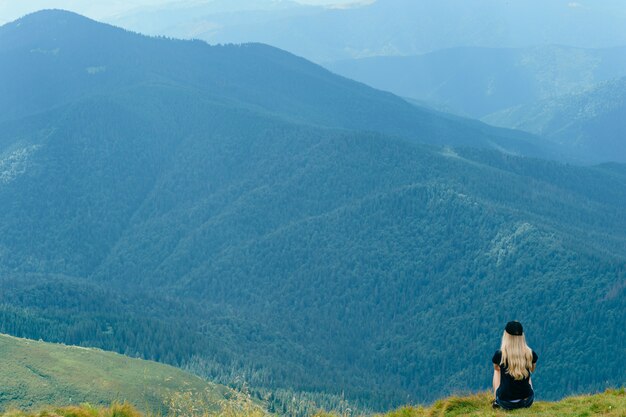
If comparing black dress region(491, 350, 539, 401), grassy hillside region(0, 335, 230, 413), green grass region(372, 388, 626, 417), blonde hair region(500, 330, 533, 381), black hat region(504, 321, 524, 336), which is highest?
black hat region(504, 321, 524, 336)

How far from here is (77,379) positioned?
92250 millimetres

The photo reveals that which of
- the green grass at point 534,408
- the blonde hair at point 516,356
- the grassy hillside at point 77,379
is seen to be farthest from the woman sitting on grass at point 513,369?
the grassy hillside at point 77,379

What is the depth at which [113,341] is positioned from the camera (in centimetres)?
16600

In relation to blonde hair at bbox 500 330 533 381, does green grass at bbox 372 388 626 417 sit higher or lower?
lower

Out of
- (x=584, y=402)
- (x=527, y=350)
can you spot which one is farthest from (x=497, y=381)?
(x=584, y=402)

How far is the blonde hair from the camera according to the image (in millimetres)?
37531

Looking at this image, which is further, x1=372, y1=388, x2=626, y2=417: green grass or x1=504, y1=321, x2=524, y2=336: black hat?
x1=372, y1=388, x2=626, y2=417: green grass

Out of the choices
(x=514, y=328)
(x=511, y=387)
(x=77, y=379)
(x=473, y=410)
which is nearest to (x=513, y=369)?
(x=511, y=387)

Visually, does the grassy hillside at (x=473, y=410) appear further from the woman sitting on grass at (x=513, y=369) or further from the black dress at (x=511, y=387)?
the black dress at (x=511, y=387)

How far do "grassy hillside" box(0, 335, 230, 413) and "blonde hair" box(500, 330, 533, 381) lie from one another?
44392 millimetres

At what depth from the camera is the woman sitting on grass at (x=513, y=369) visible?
37.5m

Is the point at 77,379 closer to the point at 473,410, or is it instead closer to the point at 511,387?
the point at 473,410

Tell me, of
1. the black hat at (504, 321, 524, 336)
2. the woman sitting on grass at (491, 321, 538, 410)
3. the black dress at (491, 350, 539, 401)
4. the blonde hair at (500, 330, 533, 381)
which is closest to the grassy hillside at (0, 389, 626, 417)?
the woman sitting on grass at (491, 321, 538, 410)

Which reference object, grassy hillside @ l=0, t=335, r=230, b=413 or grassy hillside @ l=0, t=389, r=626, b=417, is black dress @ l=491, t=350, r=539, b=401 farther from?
grassy hillside @ l=0, t=335, r=230, b=413
